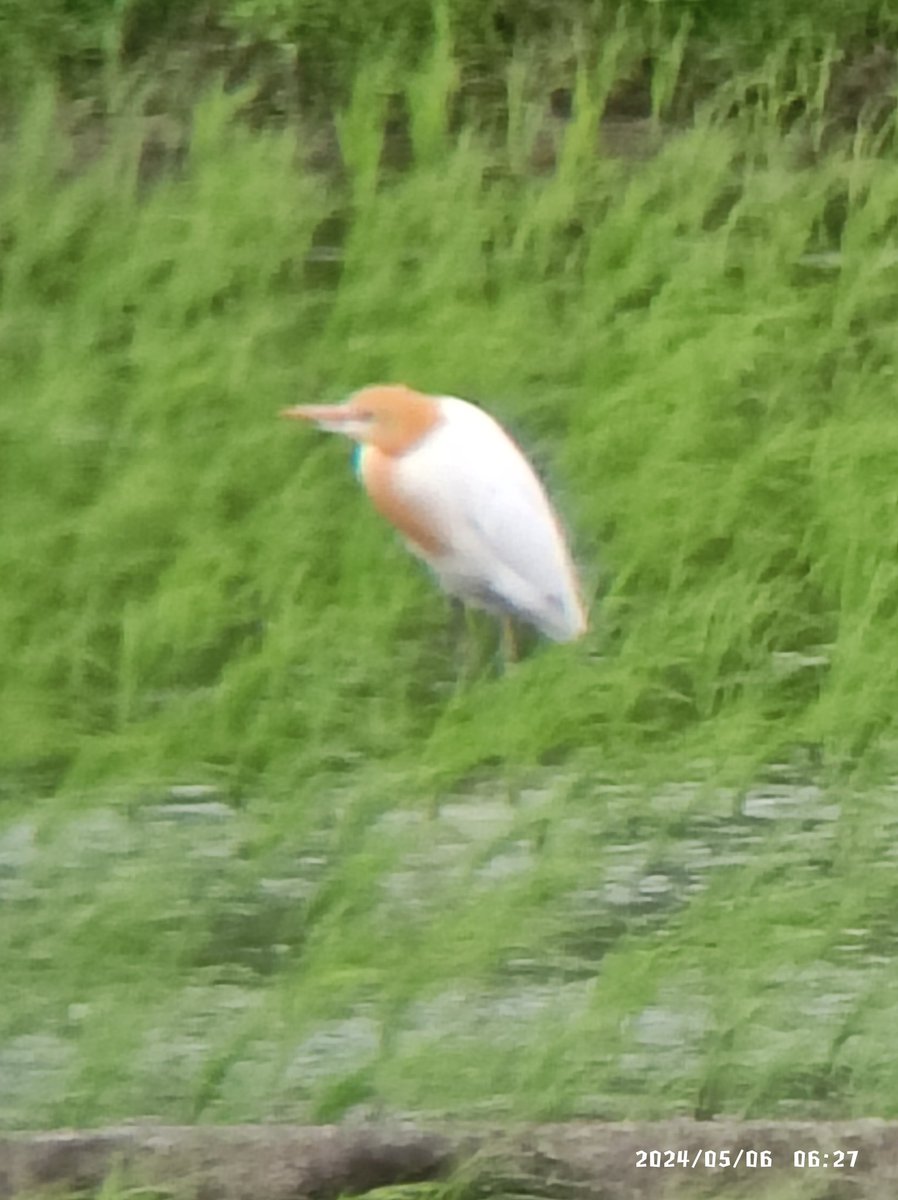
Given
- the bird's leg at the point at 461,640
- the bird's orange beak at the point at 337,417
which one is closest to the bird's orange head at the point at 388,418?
the bird's orange beak at the point at 337,417

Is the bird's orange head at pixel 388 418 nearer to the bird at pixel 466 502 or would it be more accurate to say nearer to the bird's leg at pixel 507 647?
the bird at pixel 466 502

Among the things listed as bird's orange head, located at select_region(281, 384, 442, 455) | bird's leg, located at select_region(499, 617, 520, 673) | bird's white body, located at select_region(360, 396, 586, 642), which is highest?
bird's orange head, located at select_region(281, 384, 442, 455)

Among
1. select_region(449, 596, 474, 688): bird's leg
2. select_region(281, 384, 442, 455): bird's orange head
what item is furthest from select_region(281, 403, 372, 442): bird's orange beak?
select_region(449, 596, 474, 688): bird's leg

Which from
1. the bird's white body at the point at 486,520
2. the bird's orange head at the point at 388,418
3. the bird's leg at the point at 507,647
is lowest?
the bird's leg at the point at 507,647

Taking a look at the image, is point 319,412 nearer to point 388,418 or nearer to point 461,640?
point 388,418

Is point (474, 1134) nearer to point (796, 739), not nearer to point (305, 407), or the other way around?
point (796, 739)

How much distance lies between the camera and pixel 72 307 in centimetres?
102

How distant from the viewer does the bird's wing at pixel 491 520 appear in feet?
3.34

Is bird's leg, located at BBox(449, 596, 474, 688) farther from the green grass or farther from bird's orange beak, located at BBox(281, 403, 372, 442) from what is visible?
bird's orange beak, located at BBox(281, 403, 372, 442)

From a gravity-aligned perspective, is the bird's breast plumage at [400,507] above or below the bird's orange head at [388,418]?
below

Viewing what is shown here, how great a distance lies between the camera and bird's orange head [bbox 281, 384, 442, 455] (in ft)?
3.35

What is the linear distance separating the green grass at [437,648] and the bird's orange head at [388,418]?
0.01 meters

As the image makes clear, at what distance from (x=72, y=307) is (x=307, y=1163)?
54cm

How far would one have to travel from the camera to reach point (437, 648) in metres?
1.02
